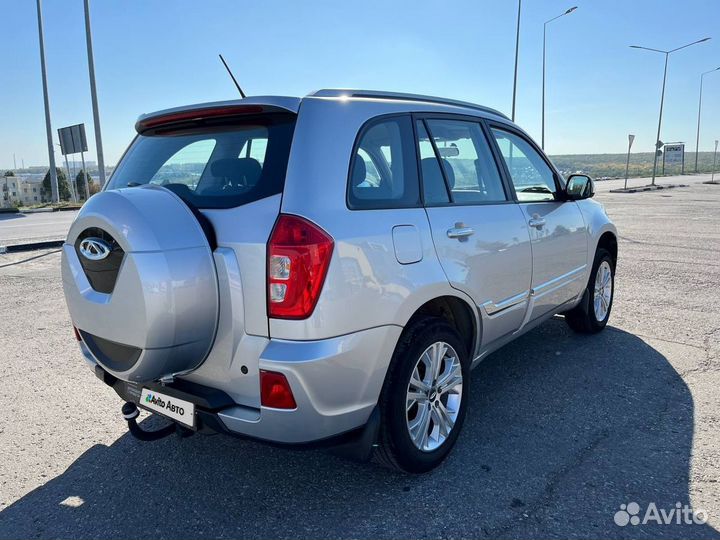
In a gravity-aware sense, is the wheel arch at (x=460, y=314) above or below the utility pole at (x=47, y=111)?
below

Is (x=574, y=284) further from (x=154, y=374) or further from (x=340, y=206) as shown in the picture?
(x=154, y=374)

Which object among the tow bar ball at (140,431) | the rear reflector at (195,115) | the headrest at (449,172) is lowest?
the tow bar ball at (140,431)

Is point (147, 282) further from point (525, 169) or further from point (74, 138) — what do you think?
point (74, 138)

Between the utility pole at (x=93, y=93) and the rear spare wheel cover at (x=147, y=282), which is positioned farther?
the utility pole at (x=93, y=93)

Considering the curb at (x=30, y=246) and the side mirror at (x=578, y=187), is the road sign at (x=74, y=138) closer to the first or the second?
the curb at (x=30, y=246)

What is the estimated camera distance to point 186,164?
9.43ft

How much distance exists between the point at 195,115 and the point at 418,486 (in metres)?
2.10

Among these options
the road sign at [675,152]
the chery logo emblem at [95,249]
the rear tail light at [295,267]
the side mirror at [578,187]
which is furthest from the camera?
the road sign at [675,152]

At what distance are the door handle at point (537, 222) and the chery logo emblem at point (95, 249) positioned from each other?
8.29ft

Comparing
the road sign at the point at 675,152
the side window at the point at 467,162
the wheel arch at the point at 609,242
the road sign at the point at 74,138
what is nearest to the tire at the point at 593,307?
the wheel arch at the point at 609,242

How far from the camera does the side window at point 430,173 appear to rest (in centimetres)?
294

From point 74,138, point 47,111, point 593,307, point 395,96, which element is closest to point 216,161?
point 395,96

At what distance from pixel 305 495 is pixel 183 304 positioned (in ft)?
3.71

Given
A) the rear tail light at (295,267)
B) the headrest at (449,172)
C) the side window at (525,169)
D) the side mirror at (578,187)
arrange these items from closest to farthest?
1. the rear tail light at (295,267)
2. the headrest at (449,172)
3. the side window at (525,169)
4. the side mirror at (578,187)
